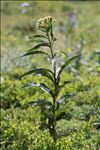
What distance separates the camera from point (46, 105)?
5.82 meters

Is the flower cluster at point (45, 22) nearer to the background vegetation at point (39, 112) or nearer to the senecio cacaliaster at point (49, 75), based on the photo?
the senecio cacaliaster at point (49, 75)

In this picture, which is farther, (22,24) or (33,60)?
(22,24)

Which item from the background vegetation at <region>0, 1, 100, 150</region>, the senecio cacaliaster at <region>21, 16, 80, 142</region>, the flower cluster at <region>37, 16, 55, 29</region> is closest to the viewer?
the flower cluster at <region>37, 16, 55, 29</region>

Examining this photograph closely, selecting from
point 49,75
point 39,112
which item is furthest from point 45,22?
point 39,112

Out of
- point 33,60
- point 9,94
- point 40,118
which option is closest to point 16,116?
point 40,118

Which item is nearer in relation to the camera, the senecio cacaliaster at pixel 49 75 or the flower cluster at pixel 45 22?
the flower cluster at pixel 45 22

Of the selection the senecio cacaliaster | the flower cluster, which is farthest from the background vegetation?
the flower cluster

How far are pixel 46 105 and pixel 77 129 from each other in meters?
0.61

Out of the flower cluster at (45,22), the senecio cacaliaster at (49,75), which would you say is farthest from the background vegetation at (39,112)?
the flower cluster at (45,22)

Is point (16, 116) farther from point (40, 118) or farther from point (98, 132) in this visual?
point (98, 132)

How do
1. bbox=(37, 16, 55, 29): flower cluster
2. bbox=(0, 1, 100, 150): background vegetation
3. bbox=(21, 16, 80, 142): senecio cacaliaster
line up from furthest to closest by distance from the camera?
bbox=(0, 1, 100, 150): background vegetation
bbox=(21, 16, 80, 142): senecio cacaliaster
bbox=(37, 16, 55, 29): flower cluster

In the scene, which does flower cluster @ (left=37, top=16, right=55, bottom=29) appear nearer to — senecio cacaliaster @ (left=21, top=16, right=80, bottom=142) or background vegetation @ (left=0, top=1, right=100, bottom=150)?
senecio cacaliaster @ (left=21, top=16, right=80, bottom=142)

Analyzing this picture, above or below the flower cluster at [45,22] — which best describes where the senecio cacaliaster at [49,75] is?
below

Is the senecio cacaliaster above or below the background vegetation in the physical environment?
above
